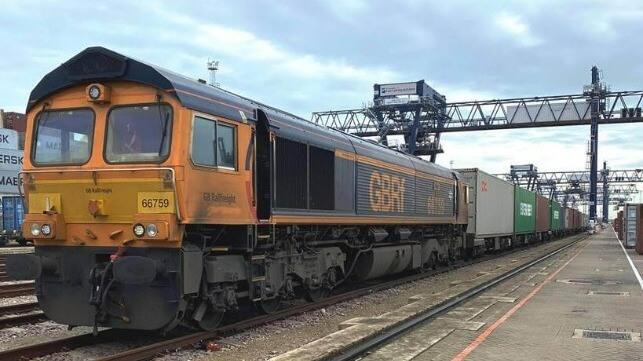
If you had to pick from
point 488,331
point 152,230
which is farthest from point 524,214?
point 152,230

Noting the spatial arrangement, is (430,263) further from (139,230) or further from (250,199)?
(139,230)

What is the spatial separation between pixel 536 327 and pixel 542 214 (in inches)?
1449

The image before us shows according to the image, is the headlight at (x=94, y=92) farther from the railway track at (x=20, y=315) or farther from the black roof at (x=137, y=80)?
the railway track at (x=20, y=315)

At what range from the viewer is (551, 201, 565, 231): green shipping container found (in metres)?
50.9

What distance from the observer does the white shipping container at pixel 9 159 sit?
3628 cm

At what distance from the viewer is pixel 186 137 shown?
722cm

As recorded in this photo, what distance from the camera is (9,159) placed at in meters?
36.9

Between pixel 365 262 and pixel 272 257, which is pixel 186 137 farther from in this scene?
pixel 365 262

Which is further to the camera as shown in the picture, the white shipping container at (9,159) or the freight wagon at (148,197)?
the white shipping container at (9,159)

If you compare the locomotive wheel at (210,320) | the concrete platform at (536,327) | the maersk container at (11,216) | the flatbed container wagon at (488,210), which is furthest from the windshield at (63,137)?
the maersk container at (11,216)

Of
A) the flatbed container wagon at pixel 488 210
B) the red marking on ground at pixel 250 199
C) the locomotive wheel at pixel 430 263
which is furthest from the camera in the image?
the flatbed container wagon at pixel 488 210

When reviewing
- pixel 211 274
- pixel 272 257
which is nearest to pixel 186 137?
pixel 211 274

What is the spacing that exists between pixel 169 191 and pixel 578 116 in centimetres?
4881

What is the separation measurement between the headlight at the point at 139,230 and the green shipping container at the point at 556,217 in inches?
1919
